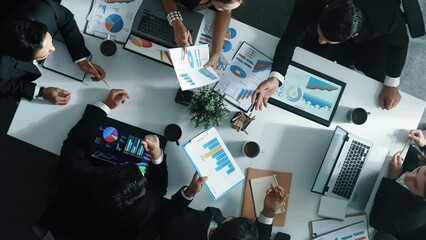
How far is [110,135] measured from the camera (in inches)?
72.1

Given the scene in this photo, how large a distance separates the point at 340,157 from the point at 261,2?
1.36m

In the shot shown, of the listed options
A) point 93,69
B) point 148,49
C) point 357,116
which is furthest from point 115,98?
point 357,116

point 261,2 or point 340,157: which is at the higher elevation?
point 261,2

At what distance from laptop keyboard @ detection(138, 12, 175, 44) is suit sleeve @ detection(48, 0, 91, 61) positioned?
310mm

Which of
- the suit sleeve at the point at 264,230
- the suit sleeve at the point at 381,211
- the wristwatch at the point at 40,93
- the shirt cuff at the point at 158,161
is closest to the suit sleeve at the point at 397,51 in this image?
the suit sleeve at the point at 381,211

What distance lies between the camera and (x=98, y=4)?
1.89 metres

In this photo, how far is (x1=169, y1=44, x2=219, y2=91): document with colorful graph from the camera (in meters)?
1.77

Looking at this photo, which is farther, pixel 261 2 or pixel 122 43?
pixel 261 2

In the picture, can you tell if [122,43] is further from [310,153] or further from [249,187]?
[310,153]

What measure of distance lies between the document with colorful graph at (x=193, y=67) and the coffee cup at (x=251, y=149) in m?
0.36

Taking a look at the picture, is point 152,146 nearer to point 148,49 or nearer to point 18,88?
point 148,49

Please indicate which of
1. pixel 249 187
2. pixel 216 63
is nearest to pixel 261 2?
pixel 216 63

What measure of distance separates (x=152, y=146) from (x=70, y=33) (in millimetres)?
656

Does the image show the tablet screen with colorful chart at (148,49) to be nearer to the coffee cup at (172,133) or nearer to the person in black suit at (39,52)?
the person in black suit at (39,52)
